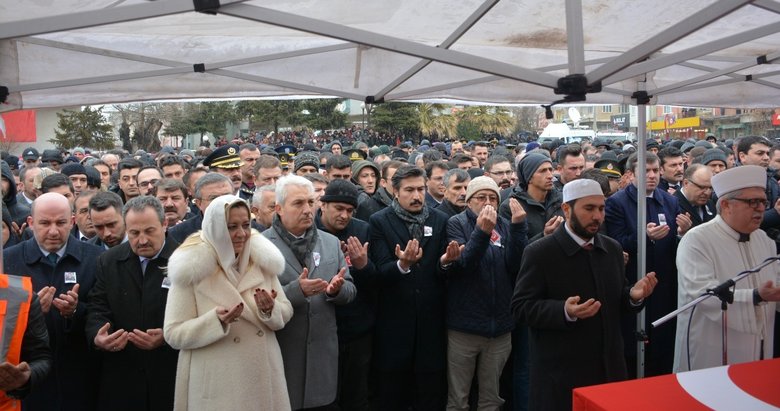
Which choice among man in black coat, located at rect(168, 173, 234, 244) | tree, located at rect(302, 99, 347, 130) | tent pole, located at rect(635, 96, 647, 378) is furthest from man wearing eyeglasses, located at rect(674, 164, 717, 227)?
tree, located at rect(302, 99, 347, 130)

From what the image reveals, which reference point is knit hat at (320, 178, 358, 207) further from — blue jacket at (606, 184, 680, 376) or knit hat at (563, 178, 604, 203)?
blue jacket at (606, 184, 680, 376)

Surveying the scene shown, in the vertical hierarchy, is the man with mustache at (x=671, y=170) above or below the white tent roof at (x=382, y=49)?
below

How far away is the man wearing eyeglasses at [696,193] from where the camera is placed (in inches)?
237

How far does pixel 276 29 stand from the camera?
4.74m

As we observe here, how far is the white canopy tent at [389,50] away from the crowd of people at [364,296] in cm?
70

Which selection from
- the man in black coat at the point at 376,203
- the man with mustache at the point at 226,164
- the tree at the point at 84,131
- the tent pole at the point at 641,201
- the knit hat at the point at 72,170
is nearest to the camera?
the tent pole at the point at 641,201

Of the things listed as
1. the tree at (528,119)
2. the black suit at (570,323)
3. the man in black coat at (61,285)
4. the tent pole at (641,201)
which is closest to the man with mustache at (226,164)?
the man in black coat at (61,285)

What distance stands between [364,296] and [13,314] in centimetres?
231

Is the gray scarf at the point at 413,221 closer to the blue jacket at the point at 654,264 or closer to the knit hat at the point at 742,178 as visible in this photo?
the blue jacket at the point at 654,264

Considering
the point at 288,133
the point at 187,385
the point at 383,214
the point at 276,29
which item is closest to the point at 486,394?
the point at 383,214

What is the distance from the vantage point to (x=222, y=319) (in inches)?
134

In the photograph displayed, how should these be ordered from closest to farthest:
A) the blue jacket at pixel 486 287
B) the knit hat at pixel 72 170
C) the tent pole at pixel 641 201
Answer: the tent pole at pixel 641 201 → the blue jacket at pixel 486 287 → the knit hat at pixel 72 170

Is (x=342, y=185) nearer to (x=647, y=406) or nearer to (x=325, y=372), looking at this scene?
(x=325, y=372)

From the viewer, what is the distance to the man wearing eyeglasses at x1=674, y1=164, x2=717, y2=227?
6020 millimetres
